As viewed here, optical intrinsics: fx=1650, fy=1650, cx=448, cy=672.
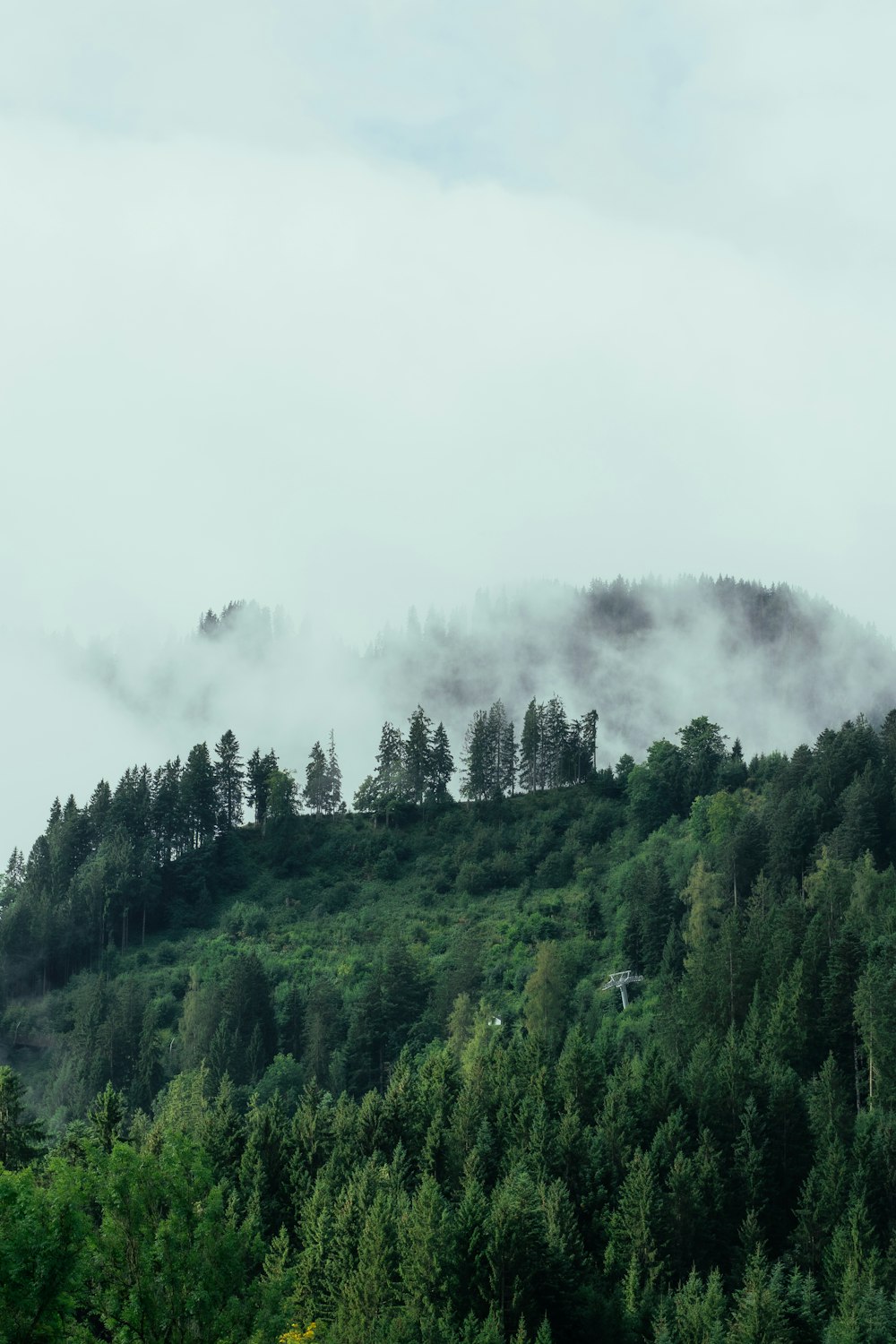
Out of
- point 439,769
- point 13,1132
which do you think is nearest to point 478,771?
point 439,769

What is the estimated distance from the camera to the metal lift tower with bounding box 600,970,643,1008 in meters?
138

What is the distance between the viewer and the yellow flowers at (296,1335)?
210ft

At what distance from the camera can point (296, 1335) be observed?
65.4 meters

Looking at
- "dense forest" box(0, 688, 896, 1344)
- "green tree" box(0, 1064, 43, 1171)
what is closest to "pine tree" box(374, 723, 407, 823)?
"dense forest" box(0, 688, 896, 1344)

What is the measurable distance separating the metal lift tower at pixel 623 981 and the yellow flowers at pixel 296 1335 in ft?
230

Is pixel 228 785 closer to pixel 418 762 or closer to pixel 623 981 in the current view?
pixel 418 762

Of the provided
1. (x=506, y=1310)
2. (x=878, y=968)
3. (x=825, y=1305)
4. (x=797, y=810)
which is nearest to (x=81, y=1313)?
(x=506, y=1310)

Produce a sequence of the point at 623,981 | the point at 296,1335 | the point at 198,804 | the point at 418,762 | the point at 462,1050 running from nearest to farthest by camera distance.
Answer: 1. the point at 296,1335
2. the point at 462,1050
3. the point at 623,981
4. the point at 198,804
5. the point at 418,762

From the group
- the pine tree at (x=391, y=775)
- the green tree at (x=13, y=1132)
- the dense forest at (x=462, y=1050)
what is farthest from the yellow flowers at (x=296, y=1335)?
the pine tree at (x=391, y=775)

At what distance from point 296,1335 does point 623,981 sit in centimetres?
7675

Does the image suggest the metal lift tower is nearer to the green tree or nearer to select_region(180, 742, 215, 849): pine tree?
select_region(180, 742, 215, 849): pine tree

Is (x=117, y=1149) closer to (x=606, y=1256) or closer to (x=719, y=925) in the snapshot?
(x=606, y=1256)

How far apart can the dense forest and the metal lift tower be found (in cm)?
111

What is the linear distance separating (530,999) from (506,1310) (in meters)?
61.7
